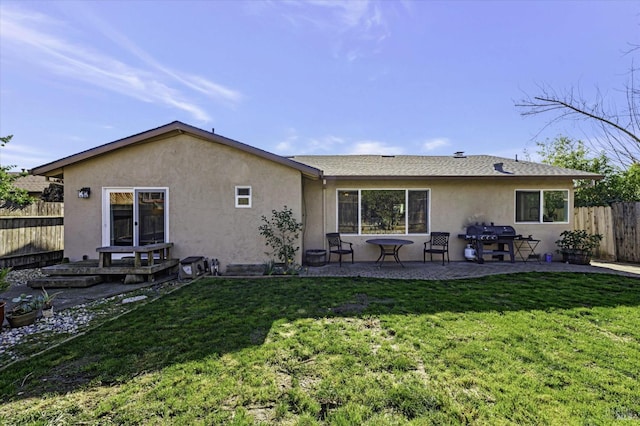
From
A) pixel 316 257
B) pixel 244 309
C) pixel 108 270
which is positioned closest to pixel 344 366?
pixel 244 309

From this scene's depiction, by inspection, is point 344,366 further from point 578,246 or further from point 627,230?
point 627,230

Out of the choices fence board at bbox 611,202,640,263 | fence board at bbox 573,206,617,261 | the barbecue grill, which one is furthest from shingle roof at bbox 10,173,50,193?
fence board at bbox 611,202,640,263

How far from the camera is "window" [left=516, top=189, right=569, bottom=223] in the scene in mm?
9070

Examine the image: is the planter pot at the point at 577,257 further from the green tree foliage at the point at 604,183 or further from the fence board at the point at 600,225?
the green tree foliage at the point at 604,183

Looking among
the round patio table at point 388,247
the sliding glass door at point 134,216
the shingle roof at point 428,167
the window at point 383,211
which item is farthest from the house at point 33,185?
the round patio table at point 388,247

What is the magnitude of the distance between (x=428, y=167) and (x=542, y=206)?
371 cm

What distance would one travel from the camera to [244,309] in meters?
4.56

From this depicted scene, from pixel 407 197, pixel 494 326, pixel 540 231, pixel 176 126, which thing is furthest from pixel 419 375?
pixel 540 231

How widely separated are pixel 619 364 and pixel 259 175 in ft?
23.6

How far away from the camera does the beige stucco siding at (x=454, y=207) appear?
8828mm

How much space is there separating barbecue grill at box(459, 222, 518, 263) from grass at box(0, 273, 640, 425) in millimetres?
3479

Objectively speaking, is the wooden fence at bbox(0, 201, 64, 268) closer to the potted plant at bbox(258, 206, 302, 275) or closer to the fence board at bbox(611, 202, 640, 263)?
the potted plant at bbox(258, 206, 302, 275)

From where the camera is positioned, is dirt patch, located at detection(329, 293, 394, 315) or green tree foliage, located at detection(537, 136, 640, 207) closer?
dirt patch, located at detection(329, 293, 394, 315)

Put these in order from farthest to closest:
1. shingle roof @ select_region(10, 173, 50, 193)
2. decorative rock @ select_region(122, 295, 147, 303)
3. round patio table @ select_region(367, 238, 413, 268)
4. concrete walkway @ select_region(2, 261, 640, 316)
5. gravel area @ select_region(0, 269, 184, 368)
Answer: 1. shingle roof @ select_region(10, 173, 50, 193)
2. round patio table @ select_region(367, 238, 413, 268)
3. concrete walkway @ select_region(2, 261, 640, 316)
4. decorative rock @ select_region(122, 295, 147, 303)
5. gravel area @ select_region(0, 269, 184, 368)
